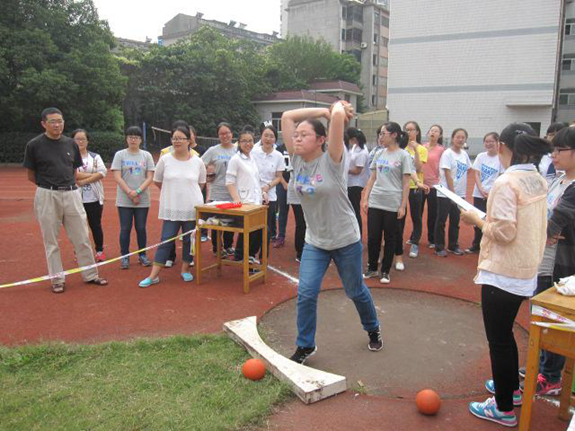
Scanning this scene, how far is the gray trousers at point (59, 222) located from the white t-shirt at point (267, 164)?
106 inches

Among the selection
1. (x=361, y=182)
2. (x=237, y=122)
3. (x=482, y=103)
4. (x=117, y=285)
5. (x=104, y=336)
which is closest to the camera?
(x=104, y=336)

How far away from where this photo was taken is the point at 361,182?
25.5 ft

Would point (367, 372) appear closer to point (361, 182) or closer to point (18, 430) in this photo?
point (18, 430)

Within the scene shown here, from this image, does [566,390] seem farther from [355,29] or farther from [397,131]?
[355,29]

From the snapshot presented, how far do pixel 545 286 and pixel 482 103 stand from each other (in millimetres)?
31892

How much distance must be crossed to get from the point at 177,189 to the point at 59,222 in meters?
1.50

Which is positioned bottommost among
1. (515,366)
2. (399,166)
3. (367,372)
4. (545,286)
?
(367,372)

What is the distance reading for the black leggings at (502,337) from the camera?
2.97m

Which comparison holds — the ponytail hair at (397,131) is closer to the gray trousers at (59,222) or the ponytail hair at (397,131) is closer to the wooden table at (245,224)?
the wooden table at (245,224)

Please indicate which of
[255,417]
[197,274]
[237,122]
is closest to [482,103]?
[237,122]

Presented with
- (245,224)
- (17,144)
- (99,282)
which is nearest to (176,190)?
(245,224)

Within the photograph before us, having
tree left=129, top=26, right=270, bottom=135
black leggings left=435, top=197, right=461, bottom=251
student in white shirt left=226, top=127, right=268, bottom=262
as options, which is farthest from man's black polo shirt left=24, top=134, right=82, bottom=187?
tree left=129, top=26, right=270, bottom=135

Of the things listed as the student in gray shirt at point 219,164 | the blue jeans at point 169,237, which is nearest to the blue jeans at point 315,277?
the blue jeans at point 169,237

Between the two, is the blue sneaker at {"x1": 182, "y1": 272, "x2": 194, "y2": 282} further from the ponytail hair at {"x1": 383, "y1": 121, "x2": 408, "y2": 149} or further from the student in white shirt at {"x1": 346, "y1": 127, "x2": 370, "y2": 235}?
the ponytail hair at {"x1": 383, "y1": 121, "x2": 408, "y2": 149}
